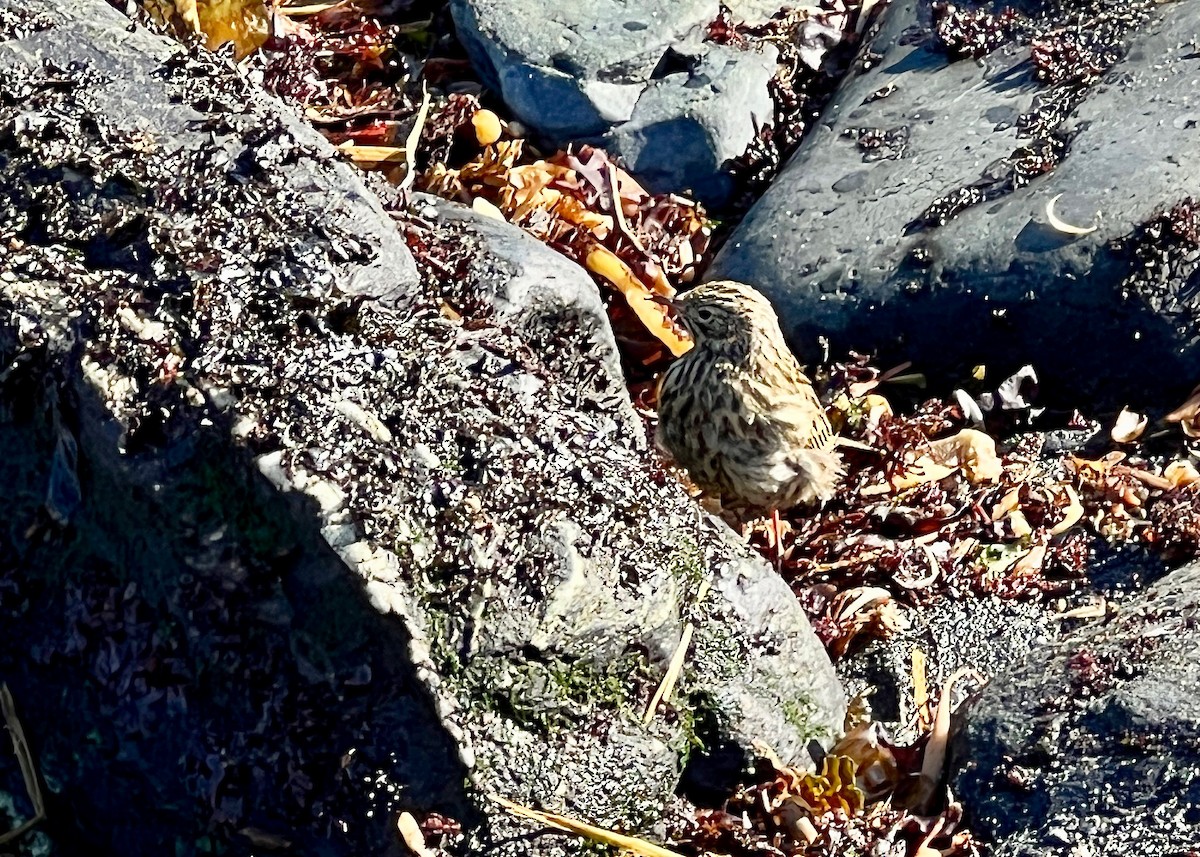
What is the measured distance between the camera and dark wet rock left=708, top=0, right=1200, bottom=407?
22.1ft

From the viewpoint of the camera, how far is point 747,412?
21.1ft

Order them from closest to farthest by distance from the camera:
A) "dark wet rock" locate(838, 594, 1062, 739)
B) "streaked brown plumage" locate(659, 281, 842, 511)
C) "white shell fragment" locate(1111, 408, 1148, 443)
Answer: "dark wet rock" locate(838, 594, 1062, 739) → "streaked brown plumage" locate(659, 281, 842, 511) → "white shell fragment" locate(1111, 408, 1148, 443)

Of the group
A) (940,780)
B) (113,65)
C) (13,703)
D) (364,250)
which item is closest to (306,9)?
(113,65)

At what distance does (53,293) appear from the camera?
4137 mm

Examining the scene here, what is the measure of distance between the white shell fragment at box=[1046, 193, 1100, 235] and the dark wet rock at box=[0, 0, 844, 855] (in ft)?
9.91

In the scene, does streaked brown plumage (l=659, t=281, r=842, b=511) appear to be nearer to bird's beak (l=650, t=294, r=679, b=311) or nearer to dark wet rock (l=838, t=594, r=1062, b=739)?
bird's beak (l=650, t=294, r=679, b=311)

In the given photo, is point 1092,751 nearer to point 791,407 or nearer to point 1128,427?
point 791,407

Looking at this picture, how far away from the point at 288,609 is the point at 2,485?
98cm

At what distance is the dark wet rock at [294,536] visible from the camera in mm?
3855

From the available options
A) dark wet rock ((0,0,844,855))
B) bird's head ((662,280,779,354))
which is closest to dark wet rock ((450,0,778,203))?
bird's head ((662,280,779,354))

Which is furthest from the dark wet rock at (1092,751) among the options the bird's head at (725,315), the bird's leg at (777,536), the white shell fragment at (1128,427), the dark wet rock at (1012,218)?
the dark wet rock at (1012,218)

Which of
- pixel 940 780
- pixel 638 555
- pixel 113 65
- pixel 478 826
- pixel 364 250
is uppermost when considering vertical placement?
pixel 113 65

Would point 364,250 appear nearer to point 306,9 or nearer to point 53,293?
point 53,293

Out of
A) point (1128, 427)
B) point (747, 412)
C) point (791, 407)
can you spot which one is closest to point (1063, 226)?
point (1128, 427)
